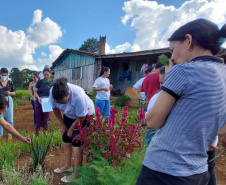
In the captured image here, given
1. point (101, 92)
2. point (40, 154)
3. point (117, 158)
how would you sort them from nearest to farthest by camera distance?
point (117, 158), point (40, 154), point (101, 92)

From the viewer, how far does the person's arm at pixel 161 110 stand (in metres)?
0.84

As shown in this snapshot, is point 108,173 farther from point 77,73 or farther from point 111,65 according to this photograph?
point 77,73

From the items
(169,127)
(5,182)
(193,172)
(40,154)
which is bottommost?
(5,182)

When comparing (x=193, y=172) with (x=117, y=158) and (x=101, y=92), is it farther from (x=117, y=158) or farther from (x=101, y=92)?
(x=101, y=92)

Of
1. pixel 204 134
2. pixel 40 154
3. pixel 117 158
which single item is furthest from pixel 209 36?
pixel 40 154

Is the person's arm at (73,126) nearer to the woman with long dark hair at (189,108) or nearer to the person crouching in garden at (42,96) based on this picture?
the woman with long dark hair at (189,108)

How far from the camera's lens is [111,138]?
1.89m

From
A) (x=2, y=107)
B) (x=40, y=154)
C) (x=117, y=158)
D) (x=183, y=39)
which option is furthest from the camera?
(x=40, y=154)

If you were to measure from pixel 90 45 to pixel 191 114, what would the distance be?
38.9 meters

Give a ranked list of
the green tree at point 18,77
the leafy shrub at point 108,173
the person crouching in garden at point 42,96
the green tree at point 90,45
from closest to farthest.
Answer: the leafy shrub at point 108,173, the person crouching in garden at point 42,96, the green tree at point 90,45, the green tree at point 18,77

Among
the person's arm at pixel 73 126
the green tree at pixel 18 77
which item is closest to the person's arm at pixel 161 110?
the person's arm at pixel 73 126

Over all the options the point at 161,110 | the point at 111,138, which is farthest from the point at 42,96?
the point at 161,110

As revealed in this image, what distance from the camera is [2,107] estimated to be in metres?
1.92

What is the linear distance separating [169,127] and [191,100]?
0.18 meters
